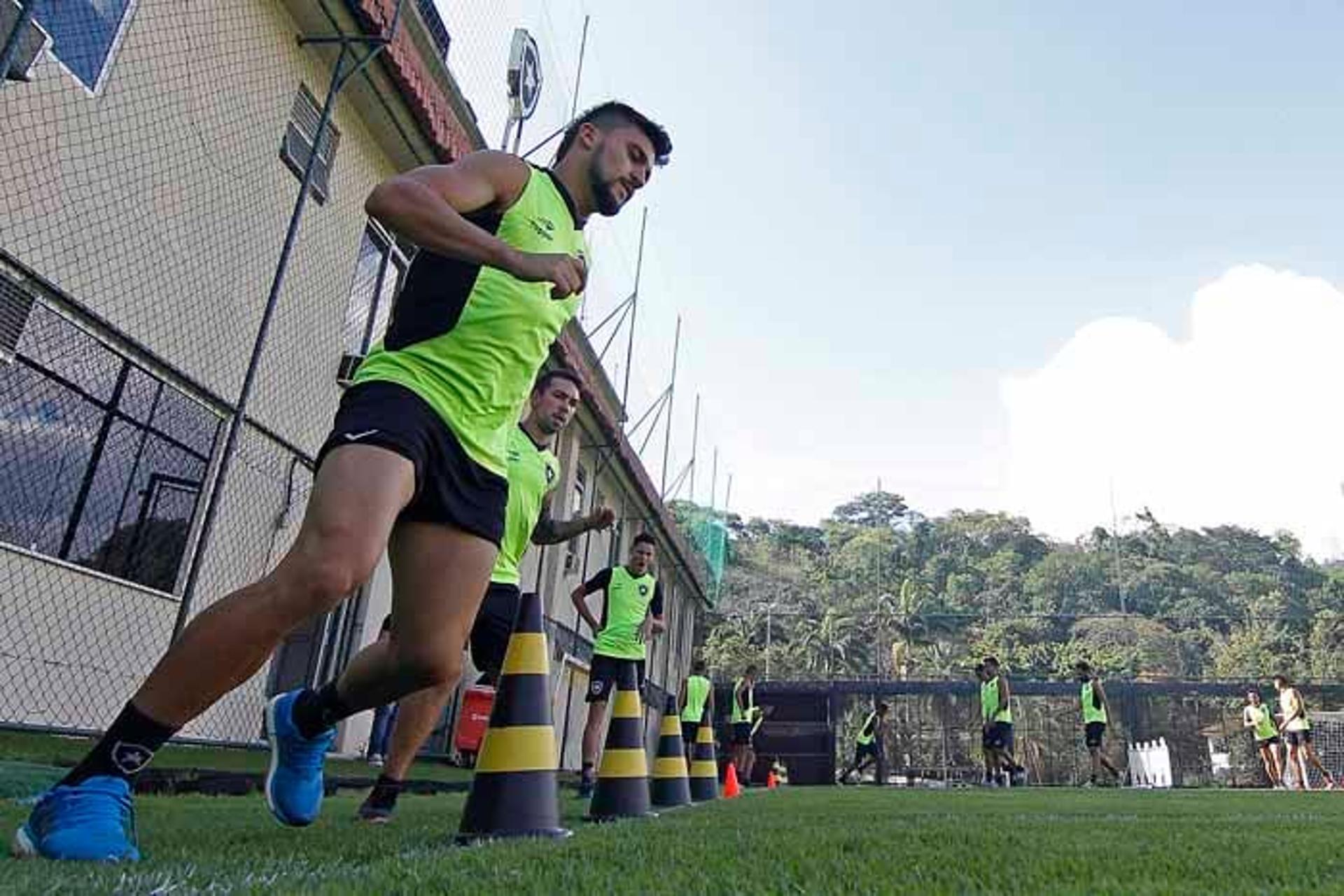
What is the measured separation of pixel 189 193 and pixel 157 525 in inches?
92.8

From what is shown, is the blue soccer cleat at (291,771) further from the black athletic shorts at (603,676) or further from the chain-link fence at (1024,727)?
the chain-link fence at (1024,727)

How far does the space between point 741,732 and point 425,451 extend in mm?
15002

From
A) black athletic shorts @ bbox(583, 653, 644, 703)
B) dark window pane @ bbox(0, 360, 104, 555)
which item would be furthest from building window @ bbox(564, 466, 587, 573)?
dark window pane @ bbox(0, 360, 104, 555)

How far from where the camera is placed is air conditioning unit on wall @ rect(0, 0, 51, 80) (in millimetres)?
4344

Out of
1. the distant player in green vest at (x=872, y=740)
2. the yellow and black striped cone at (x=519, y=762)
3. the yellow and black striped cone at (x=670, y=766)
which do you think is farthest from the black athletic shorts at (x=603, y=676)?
the distant player in green vest at (x=872, y=740)

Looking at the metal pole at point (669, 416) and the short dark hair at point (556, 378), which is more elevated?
the metal pole at point (669, 416)

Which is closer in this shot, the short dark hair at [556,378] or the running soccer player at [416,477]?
the running soccer player at [416,477]

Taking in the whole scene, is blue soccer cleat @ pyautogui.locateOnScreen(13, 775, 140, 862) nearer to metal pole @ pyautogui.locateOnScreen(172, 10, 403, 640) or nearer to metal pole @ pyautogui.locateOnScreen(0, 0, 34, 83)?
metal pole @ pyautogui.locateOnScreen(0, 0, 34, 83)

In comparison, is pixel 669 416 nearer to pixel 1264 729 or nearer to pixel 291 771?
pixel 1264 729

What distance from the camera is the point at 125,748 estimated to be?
5.78ft

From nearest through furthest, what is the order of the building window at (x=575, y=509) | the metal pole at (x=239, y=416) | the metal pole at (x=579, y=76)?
the metal pole at (x=239, y=416) → the metal pole at (x=579, y=76) → the building window at (x=575, y=509)

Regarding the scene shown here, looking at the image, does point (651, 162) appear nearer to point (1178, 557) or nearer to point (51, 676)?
point (51, 676)

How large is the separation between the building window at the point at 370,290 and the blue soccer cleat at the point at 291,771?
20.4ft

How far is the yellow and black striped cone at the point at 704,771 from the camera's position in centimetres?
709
